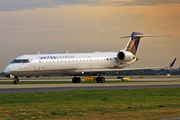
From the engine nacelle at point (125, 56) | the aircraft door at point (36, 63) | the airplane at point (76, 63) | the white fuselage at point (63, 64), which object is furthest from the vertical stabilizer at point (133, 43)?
the aircraft door at point (36, 63)

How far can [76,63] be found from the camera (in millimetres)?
49594

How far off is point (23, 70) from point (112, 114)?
101 ft

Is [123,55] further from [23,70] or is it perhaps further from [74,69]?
[23,70]

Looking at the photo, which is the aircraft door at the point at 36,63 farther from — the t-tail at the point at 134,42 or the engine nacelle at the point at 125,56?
the t-tail at the point at 134,42

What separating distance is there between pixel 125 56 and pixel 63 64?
11.1 metres

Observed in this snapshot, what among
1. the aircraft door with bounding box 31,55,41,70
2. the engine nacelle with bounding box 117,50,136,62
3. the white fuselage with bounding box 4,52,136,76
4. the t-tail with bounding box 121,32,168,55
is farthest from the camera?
the t-tail with bounding box 121,32,168,55

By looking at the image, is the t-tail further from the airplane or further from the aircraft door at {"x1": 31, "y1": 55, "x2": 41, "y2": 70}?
the aircraft door at {"x1": 31, "y1": 55, "x2": 41, "y2": 70}

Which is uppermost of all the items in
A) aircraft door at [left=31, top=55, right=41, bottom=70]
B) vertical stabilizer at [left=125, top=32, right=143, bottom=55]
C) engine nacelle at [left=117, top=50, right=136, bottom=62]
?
vertical stabilizer at [left=125, top=32, right=143, bottom=55]

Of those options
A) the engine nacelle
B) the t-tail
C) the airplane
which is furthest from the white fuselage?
the t-tail

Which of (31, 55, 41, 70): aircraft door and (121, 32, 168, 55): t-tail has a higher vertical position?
(121, 32, 168, 55): t-tail

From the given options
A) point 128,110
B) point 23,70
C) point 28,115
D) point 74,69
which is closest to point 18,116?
point 28,115

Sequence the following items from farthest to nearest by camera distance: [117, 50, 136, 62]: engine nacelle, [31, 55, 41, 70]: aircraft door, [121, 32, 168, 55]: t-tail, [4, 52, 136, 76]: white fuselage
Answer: [121, 32, 168, 55]: t-tail
[117, 50, 136, 62]: engine nacelle
[31, 55, 41, 70]: aircraft door
[4, 52, 136, 76]: white fuselage

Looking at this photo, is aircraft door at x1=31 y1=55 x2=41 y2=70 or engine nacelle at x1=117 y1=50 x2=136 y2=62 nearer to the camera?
aircraft door at x1=31 y1=55 x2=41 y2=70

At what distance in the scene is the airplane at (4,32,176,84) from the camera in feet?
147
